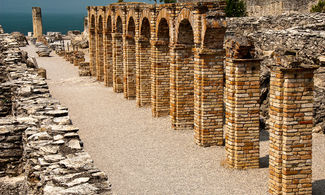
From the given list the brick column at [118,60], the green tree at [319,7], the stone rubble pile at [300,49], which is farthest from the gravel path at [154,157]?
the green tree at [319,7]

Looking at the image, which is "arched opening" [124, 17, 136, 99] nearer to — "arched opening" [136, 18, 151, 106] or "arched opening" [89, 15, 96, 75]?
"arched opening" [136, 18, 151, 106]

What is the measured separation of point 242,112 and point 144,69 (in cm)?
785

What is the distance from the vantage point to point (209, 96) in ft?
36.2

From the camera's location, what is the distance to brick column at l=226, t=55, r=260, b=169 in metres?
9.04

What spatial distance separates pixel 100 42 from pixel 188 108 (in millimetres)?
12080

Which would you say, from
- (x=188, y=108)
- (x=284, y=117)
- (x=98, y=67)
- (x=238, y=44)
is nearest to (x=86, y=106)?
(x=188, y=108)

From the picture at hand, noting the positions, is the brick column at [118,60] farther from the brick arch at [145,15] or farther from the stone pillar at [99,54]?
the brick arch at [145,15]

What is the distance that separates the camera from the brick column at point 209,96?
10.9 meters

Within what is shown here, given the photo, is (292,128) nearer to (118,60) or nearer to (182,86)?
(182,86)

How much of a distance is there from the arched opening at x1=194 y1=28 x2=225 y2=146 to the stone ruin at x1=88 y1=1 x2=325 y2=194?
0.09 feet

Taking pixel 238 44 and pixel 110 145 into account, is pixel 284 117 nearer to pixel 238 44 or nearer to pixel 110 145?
pixel 238 44

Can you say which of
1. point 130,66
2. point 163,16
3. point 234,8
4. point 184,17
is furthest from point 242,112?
point 234,8

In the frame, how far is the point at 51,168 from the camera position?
18.0 feet

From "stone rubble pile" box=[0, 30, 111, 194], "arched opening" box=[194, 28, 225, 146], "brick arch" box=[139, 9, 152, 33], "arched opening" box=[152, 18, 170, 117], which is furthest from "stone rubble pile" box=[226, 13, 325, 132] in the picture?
"stone rubble pile" box=[0, 30, 111, 194]
